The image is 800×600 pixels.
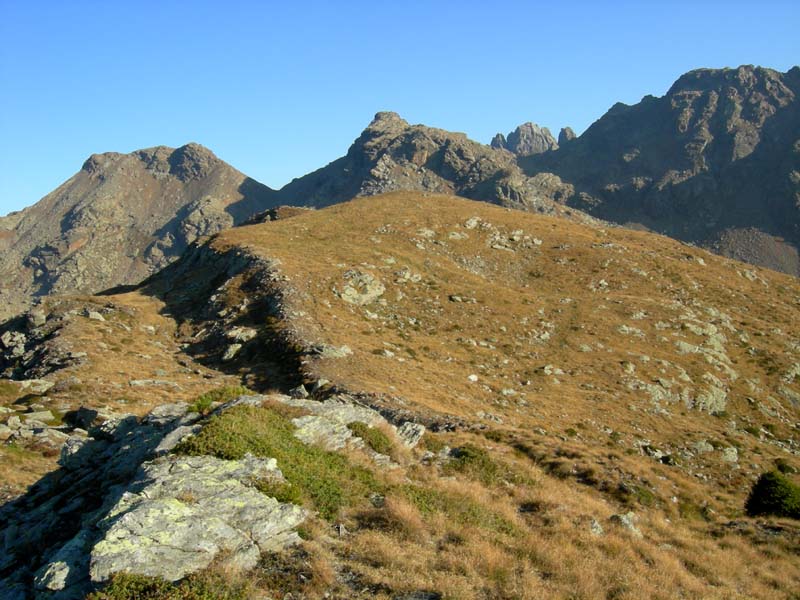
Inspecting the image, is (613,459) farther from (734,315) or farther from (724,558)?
(734,315)

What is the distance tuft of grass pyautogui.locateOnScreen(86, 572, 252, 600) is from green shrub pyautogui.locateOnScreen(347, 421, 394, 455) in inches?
362

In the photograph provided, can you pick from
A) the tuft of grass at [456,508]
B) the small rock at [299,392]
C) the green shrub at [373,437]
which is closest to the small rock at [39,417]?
the small rock at [299,392]

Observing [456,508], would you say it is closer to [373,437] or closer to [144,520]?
[373,437]

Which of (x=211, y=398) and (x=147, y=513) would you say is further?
(x=211, y=398)

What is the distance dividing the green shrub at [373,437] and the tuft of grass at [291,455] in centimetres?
221

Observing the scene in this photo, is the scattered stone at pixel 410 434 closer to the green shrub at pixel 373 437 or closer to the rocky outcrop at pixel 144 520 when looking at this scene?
the green shrub at pixel 373 437

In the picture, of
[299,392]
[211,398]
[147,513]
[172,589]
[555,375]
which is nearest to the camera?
[172,589]

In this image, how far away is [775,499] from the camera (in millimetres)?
21219

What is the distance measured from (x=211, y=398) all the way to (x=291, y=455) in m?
6.30

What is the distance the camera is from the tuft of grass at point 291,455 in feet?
46.7

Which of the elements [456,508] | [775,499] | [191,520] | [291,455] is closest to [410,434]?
[456,508]

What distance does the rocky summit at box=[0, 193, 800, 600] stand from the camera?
11.8 m

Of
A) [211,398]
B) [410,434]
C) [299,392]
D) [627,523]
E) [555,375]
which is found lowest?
[555,375]

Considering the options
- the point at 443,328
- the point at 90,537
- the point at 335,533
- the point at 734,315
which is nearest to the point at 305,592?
the point at 335,533
